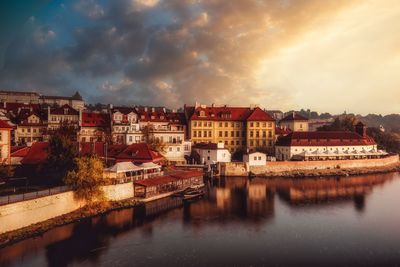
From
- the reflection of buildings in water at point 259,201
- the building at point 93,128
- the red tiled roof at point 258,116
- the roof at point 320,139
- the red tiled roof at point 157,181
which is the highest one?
the red tiled roof at point 258,116

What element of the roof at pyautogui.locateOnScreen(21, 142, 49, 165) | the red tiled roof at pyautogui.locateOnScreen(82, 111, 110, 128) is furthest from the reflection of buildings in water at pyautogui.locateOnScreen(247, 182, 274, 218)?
the red tiled roof at pyautogui.locateOnScreen(82, 111, 110, 128)

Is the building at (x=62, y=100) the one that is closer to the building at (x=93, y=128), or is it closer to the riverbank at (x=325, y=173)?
the building at (x=93, y=128)

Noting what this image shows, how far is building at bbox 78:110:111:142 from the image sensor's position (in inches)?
2569

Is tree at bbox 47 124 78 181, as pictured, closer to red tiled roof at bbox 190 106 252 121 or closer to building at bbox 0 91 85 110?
red tiled roof at bbox 190 106 252 121

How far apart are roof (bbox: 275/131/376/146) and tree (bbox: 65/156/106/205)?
4455 cm

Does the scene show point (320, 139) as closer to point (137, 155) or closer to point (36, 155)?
point (137, 155)

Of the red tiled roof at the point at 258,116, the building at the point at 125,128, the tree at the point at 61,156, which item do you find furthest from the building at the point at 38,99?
the tree at the point at 61,156

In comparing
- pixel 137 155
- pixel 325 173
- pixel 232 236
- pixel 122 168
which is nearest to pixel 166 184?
pixel 122 168

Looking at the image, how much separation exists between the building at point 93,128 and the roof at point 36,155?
1374 centimetres

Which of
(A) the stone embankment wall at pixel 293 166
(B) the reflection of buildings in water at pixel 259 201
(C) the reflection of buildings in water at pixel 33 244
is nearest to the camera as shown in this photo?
(C) the reflection of buildings in water at pixel 33 244

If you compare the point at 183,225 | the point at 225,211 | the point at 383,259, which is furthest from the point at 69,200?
the point at 383,259

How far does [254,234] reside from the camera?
1197 inches

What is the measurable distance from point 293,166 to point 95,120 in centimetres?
3840

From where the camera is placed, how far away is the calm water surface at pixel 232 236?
80.9ft
